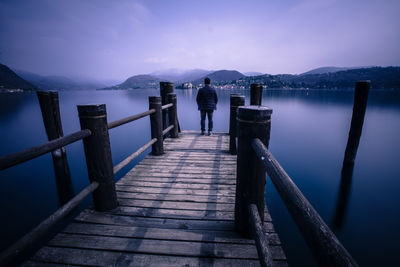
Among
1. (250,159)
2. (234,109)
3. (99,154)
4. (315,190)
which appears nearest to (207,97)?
(234,109)

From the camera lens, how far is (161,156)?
4699 millimetres

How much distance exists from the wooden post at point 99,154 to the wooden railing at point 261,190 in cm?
164

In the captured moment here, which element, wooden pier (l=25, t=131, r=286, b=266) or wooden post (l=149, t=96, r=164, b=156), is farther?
wooden post (l=149, t=96, r=164, b=156)

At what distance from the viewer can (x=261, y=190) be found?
1.83 m

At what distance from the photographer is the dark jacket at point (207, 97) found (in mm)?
6539

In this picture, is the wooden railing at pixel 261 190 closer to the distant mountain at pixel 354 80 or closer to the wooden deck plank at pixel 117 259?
the wooden deck plank at pixel 117 259

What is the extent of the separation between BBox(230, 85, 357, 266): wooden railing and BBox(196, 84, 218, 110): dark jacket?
484cm

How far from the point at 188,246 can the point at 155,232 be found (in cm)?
44

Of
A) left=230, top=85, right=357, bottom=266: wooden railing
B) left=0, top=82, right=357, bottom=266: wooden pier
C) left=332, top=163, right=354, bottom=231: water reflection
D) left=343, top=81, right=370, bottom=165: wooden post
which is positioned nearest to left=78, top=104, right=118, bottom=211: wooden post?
left=0, top=82, right=357, bottom=266: wooden pier

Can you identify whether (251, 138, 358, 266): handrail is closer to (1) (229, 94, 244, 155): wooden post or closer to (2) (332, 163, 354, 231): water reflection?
(1) (229, 94, 244, 155): wooden post

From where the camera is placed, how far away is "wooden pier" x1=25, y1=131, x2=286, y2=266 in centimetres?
185

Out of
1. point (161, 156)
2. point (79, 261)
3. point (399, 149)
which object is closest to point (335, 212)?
point (161, 156)

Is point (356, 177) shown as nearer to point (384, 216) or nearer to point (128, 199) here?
point (384, 216)

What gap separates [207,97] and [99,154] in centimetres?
480
